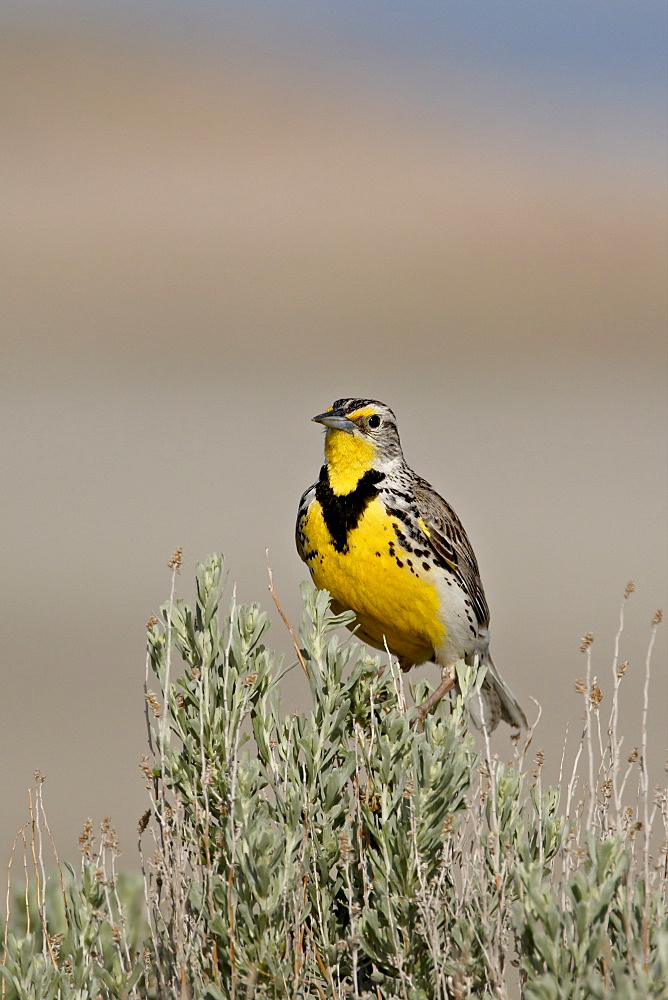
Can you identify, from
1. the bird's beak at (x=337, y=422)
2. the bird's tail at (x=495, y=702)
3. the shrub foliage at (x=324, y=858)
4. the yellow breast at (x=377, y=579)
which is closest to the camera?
the shrub foliage at (x=324, y=858)

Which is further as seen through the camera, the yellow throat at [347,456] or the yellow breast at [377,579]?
the yellow throat at [347,456]

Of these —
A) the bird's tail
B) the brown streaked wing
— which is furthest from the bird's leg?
the bird's tail

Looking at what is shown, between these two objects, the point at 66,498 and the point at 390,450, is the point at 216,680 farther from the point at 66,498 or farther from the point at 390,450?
the point at 66,498

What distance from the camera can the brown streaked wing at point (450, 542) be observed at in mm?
4430

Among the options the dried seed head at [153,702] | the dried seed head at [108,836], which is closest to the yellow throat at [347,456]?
the dried seed head at [153,702]

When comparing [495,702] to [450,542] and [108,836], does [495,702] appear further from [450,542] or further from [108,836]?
[108,836]

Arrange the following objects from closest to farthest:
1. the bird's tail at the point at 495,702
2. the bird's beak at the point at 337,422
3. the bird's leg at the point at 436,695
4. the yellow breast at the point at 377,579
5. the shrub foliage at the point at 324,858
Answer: the shrub foliage at the point at 324,858
the bird's leg at the point at 436,695
the yellow breast at the point at 377,579
the bird's beak at the point at 337,422
the bird's tail at the point at 495,702

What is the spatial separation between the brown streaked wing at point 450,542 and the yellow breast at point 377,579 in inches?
6.3

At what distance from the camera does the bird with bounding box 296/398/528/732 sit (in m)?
4.16

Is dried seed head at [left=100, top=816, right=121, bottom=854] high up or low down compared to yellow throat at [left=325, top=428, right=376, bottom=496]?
down

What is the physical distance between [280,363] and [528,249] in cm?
1407

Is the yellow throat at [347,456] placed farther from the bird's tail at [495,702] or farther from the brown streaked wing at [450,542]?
the bird's tail at [495,702]

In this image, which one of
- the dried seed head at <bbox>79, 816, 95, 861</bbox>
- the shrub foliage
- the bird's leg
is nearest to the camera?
the shrub foliage

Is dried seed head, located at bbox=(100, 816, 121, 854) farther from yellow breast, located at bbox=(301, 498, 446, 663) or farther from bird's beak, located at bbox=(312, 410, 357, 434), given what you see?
bird's beak, located at bbox=(312, 410, 357, 434)
